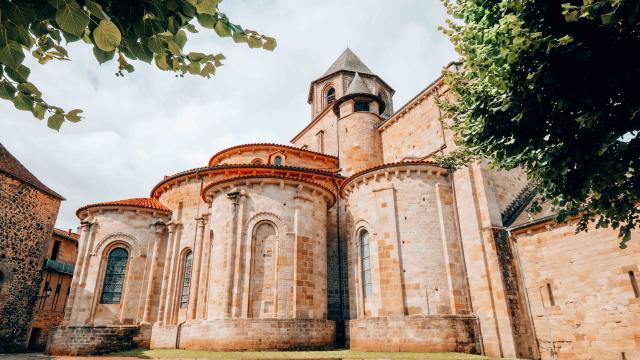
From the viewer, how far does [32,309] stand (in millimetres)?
21188

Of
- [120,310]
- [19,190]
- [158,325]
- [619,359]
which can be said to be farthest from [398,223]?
[19,190]

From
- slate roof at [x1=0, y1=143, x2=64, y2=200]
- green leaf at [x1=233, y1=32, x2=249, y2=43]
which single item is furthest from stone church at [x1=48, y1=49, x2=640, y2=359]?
green leaf at [x1=233, y1=32, x2=249, y2=43]

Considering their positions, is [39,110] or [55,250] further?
[55,250]

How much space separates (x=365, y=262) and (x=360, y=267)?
0.29 meters

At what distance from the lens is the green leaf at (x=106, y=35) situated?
2.21m

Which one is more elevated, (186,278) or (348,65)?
(348,65)

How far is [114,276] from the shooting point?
1788 cm

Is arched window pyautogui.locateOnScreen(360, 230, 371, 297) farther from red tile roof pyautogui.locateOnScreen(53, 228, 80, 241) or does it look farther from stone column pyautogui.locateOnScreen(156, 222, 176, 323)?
red tile roof pyautogui.locateOnScreen(53, 228, 80, 241)

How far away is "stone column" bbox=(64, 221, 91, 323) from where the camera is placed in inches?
669

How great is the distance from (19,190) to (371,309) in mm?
20137

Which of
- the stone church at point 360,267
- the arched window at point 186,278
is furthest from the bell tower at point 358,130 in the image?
the arched window at point 186,278

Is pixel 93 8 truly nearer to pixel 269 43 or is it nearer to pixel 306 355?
pixel 269 43

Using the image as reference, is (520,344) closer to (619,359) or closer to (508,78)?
(619,359)

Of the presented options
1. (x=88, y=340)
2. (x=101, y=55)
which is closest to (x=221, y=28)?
(x=101, y=55)
